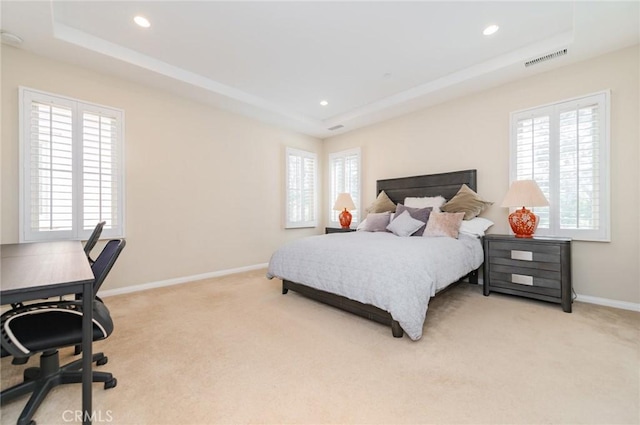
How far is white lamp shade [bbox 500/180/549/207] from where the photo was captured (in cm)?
297

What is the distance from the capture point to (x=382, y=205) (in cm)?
463

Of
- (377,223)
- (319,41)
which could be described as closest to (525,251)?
(377,223)

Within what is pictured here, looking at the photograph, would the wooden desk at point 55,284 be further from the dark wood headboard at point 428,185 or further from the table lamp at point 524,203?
the dark wood headboard at point 428,185

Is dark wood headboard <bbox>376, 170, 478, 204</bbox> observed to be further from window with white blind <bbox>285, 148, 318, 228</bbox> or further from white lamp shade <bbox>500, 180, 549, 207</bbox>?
window with white blind <bbox>285, 148, 318, 228</bbox>

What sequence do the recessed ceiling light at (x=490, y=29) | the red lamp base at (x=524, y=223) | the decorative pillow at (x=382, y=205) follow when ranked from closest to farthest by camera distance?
the recessed ceiling light at (x=490, y=29)
the red lamp base at (x=524, y=223)
the decorative pillow at (x=382, y=205)

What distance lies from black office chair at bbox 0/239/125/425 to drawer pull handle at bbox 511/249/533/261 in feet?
12.1

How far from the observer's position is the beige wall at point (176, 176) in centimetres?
284

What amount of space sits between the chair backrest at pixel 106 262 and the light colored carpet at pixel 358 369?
658 mm

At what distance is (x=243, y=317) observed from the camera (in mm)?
2639

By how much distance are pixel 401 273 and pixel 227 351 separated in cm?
147

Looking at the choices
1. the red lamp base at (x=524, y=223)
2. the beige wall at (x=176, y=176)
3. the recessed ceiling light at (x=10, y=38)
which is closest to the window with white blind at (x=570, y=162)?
the red lamp base at (x=524, y=223)

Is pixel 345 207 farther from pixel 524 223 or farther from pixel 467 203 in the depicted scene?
pixel 524 223

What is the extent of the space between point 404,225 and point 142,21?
364 centimetres

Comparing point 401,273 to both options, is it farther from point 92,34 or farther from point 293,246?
point 92,34
